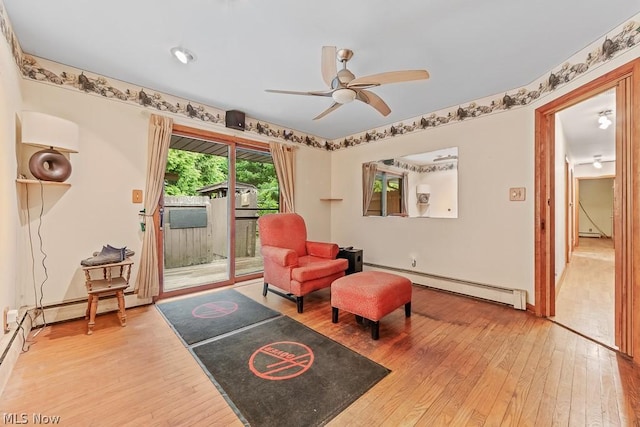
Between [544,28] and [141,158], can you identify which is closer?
[544,28]

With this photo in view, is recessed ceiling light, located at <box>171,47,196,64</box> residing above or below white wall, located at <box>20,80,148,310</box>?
above

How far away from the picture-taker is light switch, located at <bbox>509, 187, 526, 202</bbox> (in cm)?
287

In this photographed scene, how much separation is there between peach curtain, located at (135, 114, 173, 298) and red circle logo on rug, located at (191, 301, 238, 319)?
597mm

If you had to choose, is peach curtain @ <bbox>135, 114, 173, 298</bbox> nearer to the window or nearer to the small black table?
the small black table

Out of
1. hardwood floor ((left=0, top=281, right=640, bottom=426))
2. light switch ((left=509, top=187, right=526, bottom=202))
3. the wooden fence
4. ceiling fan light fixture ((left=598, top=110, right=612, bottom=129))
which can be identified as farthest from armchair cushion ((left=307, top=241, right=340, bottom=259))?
ceiling fan light fixture ((left=598, top=110, right=612, bottom=129))

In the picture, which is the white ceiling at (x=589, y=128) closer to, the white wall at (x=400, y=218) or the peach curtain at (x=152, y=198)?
the white wall at (x=400, y=218)

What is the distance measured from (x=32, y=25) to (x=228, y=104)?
176 centimetres

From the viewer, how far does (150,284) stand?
9.51ft

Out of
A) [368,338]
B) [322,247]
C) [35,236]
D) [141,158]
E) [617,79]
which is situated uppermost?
[617,79]

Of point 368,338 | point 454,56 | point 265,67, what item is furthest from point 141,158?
point 454,56

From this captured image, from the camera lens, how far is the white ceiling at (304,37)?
1.75 meters

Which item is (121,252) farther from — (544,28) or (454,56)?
(544,28)

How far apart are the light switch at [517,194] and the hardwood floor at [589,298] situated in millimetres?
1293

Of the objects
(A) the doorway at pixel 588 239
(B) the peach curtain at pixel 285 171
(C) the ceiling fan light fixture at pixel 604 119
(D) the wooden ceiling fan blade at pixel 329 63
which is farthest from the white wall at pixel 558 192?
(B) the peach curtain at pixel 285 171
